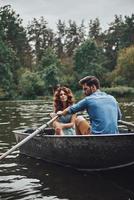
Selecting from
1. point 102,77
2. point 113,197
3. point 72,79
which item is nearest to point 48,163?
point 113,197

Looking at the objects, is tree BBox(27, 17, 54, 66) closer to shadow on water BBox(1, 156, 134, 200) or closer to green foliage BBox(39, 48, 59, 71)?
green foliage BBox(39, 48, 59, 71)

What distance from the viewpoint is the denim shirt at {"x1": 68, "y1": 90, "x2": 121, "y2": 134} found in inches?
347

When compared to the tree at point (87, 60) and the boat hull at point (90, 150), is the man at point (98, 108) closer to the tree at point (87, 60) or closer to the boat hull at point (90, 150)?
the boat hull at point (90, 150)

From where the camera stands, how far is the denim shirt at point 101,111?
881 cm

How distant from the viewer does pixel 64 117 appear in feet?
34.0

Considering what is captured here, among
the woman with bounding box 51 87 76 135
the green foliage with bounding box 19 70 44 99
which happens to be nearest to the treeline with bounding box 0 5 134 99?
the green foliage with bounding box 19 70 44 99

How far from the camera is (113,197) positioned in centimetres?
732

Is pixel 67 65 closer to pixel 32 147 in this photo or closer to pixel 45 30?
pixel 45 30

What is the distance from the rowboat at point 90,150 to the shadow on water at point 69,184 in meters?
0.19

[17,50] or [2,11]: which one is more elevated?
[2,11]

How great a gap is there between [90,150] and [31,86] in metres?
45.9

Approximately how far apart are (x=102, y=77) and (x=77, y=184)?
59143 mm

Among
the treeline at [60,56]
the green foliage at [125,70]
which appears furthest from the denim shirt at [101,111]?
the green foliage at [125,70]

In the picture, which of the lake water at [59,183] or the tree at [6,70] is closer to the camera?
the lake water at [59,183]
